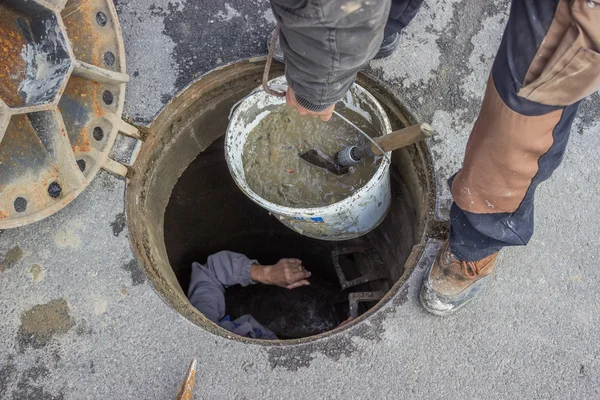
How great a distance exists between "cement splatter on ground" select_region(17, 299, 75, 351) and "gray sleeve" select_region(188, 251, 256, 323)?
0.79 metres

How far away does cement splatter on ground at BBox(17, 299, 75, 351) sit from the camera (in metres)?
1.85

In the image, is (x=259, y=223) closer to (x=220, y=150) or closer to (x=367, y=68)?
(x=220, y=150)

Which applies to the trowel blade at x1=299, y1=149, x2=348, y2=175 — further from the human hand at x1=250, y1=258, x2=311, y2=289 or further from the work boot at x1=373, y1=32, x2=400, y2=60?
the human hand at x1=250, y1=258, x2=311, y2=289

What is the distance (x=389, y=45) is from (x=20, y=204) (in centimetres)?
158

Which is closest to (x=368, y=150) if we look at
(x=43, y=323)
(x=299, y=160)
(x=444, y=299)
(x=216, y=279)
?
(x=299, y=160)

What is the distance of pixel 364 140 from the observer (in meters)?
2.20

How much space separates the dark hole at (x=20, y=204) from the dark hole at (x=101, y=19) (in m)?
0.76

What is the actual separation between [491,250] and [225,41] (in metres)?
1.43

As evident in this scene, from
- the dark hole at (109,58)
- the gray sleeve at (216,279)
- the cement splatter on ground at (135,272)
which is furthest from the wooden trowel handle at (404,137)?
the gray sleeve at (216,279)

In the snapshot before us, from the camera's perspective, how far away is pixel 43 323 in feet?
6.15

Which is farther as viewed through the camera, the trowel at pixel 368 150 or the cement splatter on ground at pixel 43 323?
the cement splatter on ground at pixel 43 323

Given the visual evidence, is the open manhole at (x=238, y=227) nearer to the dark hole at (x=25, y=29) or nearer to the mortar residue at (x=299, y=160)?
the mortar residue at (x=299, y=160)

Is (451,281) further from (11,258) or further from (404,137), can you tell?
(11,258)

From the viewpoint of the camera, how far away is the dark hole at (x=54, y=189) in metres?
1.87
